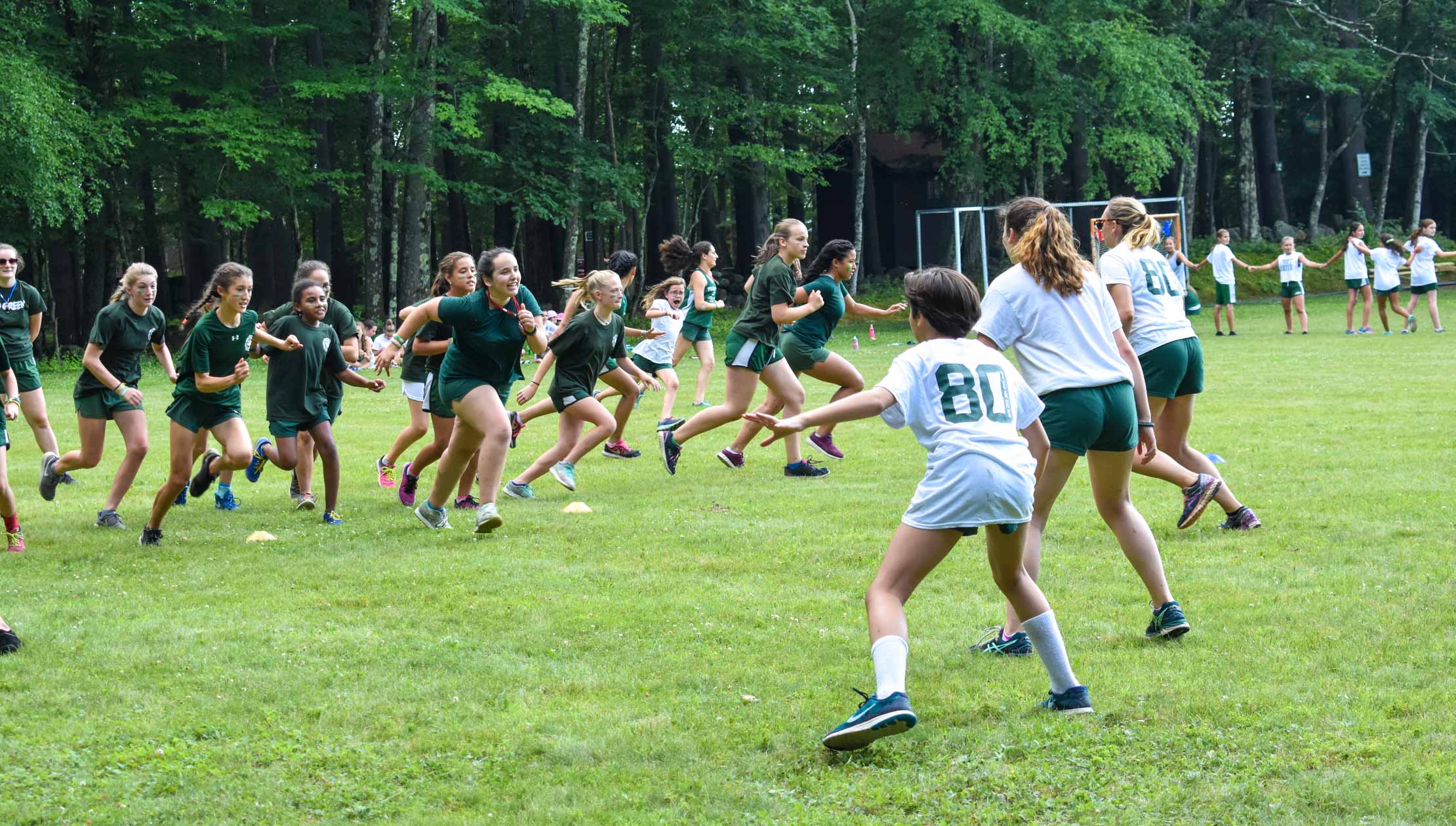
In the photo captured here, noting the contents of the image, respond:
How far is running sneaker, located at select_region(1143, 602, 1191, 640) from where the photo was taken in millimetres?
5715

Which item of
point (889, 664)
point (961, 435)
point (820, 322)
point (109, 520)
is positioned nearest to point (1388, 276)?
point (820, 322)

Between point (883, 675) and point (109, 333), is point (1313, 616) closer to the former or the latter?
point (883, 675)

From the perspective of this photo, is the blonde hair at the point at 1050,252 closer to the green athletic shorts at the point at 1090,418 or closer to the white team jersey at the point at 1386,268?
the green athletic shorts at the point at 1090,418

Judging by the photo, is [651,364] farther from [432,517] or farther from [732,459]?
[432,517]

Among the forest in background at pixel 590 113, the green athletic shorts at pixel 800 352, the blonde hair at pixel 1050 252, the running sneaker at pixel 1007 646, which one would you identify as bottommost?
the running sneaker at pixel 1007 646

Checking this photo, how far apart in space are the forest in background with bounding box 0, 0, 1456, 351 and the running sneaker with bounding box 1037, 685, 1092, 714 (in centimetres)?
2406

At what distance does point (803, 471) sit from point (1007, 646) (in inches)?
220

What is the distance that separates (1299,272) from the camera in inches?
987

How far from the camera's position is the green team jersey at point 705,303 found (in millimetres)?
13938

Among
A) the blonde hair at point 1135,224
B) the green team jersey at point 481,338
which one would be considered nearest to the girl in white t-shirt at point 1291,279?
the blonde hair at point 1135,224

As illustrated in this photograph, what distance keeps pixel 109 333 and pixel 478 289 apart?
2.87 meters

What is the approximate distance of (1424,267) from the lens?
23047 mm

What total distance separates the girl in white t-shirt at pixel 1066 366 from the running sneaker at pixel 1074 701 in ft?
2.41

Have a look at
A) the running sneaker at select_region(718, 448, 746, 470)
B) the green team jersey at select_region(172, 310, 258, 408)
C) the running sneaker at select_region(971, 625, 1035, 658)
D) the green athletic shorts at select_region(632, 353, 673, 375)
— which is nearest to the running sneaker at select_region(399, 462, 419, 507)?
the green team jersey at select_region(172, 310, 258, 408)
